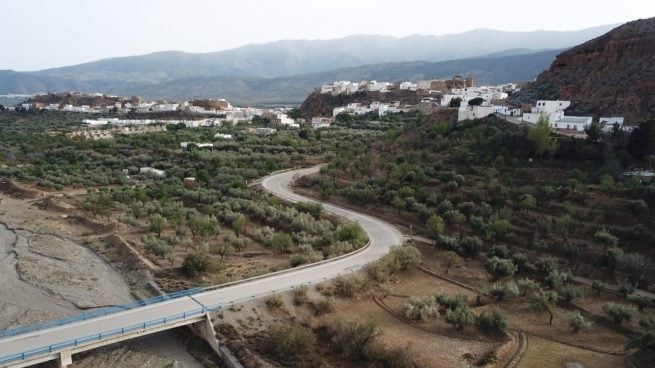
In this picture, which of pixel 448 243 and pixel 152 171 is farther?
pixel 152 171

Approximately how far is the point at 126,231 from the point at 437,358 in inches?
792

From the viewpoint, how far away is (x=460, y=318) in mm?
15664

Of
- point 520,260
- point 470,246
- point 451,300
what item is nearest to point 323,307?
point 451,300

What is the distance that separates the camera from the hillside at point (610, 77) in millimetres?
43500

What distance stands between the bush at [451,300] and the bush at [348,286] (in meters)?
2.90

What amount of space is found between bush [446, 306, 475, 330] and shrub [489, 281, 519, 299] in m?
2.84

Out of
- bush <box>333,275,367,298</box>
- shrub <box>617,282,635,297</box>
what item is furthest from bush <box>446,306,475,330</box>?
shrub <box>617,282,635,297</box>

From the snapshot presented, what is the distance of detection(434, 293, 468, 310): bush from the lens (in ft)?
55.6

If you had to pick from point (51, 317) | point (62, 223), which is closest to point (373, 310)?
point (51, 317)

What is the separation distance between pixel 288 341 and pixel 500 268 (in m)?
10.6

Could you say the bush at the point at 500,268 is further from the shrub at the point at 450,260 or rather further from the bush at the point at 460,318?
the bush at the point at 460,318

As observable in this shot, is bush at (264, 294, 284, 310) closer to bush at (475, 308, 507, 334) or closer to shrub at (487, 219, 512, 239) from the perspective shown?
bush at (475, 308, 507, 334)

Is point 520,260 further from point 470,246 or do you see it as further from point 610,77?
point 610,77

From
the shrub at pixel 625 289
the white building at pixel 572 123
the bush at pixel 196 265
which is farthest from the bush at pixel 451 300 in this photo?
the white building at pixel 572 123
